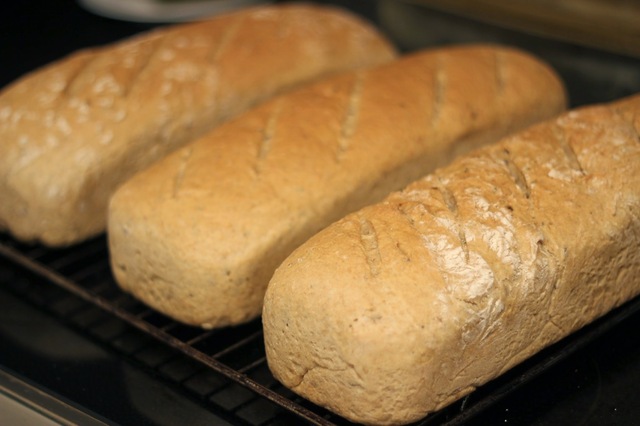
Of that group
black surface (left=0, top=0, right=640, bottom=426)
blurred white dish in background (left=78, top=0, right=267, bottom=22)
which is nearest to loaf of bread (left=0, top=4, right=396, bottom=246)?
black surface (left=0, top=0, right=640, bottom=426)

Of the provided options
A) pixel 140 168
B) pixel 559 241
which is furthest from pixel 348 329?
pixel 140 168

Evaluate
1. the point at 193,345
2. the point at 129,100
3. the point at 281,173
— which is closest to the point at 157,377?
the point at 193,345

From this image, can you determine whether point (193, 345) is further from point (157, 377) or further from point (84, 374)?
point (84, 374)

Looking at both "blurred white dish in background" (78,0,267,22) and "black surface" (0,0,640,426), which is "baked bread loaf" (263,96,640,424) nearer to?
"black surface" (0,0,640,426)

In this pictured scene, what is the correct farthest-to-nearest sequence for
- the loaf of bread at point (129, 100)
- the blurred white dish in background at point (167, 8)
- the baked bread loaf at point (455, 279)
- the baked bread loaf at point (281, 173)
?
the blurred white dish in background at point (167, 8) < the loaf of bread at point (129, 100) < the baked bread loaf at point (281, 173) < the baked bread loaf at point (455, 279)

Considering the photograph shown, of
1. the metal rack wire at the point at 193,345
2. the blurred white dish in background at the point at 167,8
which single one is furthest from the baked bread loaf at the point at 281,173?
the blurred white dish in background at the point at 167,8

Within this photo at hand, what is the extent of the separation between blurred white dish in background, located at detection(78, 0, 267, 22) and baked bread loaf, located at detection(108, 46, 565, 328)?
1427 mm

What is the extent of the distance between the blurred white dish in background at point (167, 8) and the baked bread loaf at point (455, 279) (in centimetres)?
213

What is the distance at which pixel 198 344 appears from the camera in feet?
7.11

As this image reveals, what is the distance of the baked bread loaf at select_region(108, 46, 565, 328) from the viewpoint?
6.84 feet

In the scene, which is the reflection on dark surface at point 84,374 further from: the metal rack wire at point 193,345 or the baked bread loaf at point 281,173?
the baked bread loaf at point 281,173

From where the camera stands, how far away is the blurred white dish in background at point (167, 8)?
3.86 meters

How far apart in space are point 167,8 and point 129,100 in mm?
1401

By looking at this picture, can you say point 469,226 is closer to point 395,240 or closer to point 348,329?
point 395,240
